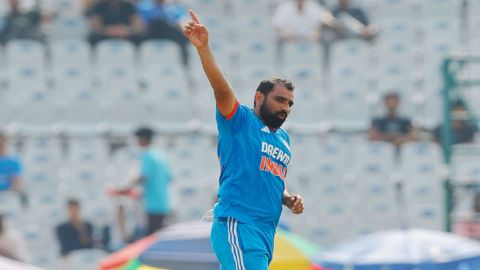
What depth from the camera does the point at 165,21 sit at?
1709 cm

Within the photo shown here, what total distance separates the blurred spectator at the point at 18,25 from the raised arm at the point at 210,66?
11.1m

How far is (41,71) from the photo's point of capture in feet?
55.2

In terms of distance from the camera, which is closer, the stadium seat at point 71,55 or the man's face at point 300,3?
the stadium seat at point 71,55

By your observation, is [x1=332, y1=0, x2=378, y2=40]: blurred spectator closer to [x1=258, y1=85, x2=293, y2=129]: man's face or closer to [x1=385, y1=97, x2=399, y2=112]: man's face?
[x1=385, y1=97, x2=399, y2=112]: man's face

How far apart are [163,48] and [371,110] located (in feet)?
9.34

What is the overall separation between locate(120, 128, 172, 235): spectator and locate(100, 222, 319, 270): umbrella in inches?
160

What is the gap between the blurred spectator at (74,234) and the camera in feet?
47.7

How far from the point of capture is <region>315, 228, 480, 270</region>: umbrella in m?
9.62

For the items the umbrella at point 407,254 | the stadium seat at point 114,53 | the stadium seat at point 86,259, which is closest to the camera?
the umbrella at point 407,254

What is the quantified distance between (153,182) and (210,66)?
27.3 ft

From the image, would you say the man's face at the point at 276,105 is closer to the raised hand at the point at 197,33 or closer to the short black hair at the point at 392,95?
the raised hand at the point at 197,33

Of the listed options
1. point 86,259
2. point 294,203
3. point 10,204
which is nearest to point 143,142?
point 86,259

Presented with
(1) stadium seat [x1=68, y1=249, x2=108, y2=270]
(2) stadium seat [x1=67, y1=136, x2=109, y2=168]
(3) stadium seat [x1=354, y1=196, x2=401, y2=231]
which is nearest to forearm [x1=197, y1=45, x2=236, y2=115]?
(1) stadium seat [x1=68, y1=249, x2=108, y2=270]

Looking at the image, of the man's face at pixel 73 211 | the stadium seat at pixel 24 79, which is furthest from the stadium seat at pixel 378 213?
the stadium seat at pixel 24 79
